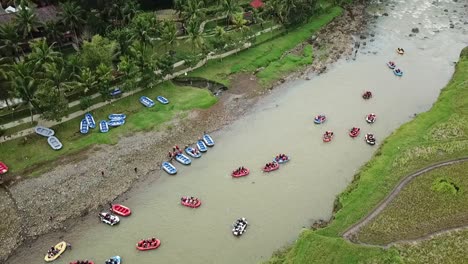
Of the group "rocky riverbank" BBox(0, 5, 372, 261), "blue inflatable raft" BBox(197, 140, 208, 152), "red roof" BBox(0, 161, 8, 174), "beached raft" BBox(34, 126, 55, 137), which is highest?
"beached raft" BBox(34, 126, 55, 137)

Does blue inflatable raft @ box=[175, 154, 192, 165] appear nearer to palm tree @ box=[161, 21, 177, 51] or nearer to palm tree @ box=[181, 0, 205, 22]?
palm tree @ box=[161, 21, 177, 51]

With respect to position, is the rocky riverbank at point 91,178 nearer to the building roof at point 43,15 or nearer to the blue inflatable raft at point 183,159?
the blue inflatable raft at point 183,159

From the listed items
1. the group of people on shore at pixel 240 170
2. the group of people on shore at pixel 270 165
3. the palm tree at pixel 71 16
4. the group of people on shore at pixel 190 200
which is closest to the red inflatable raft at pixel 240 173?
the group of people on shore at pixel 240 170

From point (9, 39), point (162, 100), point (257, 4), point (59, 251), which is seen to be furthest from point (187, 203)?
point (257, 4)

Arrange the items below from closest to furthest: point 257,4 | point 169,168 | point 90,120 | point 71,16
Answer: point 169,168 → point 90,120 → point 71,16 → point 257,4

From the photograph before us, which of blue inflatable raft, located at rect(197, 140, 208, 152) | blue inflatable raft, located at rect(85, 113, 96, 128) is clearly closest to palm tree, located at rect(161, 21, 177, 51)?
blue inflatable raft, located at rect(85, 113, 96, 128)

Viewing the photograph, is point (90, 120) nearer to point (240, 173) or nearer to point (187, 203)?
point (187, 203)

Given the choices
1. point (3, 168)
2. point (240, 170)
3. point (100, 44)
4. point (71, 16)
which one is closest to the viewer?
point (3, 168)
